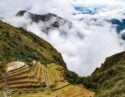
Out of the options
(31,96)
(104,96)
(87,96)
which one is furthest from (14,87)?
(104,96)

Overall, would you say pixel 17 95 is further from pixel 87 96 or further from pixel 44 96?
pixel 87 96

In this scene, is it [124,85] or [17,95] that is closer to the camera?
[124,85]

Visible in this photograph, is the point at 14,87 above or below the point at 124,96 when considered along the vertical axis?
above

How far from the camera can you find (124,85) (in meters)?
168

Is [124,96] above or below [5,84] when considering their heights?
below

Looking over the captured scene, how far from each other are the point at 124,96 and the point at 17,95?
6794cm

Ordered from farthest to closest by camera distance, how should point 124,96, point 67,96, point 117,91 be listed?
point 67,96 < point 117,91 < point 124,96

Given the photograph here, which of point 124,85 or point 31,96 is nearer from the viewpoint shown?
point 124,85

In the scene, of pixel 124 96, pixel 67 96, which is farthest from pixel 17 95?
pixel 124 96

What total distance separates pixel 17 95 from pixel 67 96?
22488mm

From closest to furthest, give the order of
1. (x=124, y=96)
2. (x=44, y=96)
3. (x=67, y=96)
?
1. (x=124, y=96)
2. (x=44, y=96)
3. (x=67, y=96)

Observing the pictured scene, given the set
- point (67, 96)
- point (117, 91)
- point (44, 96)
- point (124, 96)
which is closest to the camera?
point (124, 96)

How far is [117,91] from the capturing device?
524ft

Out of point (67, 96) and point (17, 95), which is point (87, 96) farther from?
point (17, 95)
